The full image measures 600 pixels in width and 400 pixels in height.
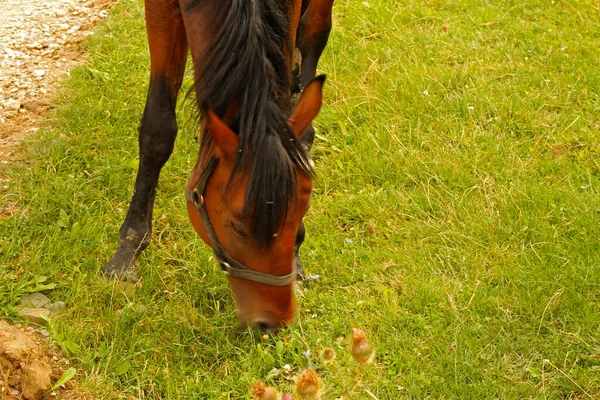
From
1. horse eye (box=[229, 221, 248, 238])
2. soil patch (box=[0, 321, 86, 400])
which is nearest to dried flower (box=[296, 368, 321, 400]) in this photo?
horse eye (box=[229, 221, 248, 238])

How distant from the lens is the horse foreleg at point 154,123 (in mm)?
3615

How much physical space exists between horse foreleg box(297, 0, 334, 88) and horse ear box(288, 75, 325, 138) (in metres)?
2.18

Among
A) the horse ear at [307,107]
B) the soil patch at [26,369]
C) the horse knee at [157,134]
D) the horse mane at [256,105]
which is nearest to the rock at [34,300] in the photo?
the soil patch at [26,369]

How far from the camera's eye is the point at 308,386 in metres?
2.02

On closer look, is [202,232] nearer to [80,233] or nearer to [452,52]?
[80,233]

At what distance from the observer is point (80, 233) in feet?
14.0

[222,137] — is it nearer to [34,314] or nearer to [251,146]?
[251,146]

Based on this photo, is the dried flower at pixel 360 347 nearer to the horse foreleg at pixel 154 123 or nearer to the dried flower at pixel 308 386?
the dried flower at pixel 308 386

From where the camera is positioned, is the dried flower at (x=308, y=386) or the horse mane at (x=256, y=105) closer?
the dried flower at (x=308, y=386)

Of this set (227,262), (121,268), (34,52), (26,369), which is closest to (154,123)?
(121,268)

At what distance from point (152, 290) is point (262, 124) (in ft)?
4.81

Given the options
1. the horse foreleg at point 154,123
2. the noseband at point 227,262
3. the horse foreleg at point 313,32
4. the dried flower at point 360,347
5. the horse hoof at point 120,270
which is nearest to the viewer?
the dried flower at point 360,347

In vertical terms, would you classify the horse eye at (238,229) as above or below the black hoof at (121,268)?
above

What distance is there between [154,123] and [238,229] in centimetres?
107
